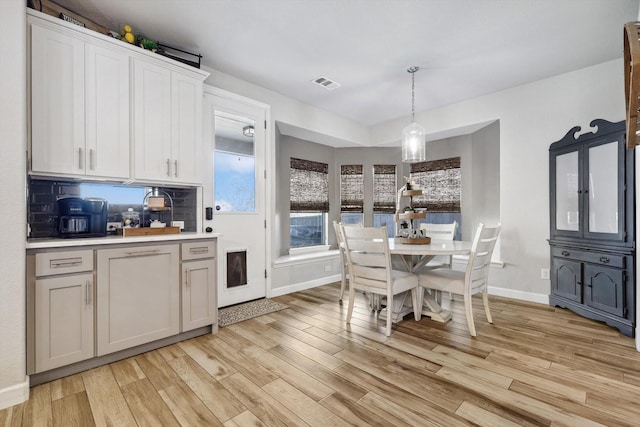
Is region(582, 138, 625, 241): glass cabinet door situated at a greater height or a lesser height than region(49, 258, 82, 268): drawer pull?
greater

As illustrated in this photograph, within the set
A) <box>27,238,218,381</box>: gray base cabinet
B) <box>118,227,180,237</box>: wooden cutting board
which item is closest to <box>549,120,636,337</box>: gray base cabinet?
→ <box>27,238,218,381</box>: gray base cabinet

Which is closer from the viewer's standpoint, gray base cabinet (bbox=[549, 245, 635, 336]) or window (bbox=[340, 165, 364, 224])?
gray base cabinet (bbox=[549, 245, 635, 336])

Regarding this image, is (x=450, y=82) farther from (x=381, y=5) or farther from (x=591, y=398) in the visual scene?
(x=591, y=398)

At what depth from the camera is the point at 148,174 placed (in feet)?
8.46

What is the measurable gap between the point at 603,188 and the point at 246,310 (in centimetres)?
391

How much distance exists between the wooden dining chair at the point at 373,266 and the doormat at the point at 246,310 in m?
1.00

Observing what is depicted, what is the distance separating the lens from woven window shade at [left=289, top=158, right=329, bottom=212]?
4.78 meters

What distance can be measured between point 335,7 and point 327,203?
325 centimetres

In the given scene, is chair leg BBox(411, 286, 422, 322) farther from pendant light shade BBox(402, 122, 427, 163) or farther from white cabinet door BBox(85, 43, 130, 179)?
white cabinet door BBox(85, 43, 130, 179)

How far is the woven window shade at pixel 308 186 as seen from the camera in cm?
478

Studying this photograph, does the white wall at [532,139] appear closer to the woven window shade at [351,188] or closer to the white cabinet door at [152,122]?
the woven window shade at [351,188]

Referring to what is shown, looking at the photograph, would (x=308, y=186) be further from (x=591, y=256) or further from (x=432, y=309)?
(x=591, y=256)

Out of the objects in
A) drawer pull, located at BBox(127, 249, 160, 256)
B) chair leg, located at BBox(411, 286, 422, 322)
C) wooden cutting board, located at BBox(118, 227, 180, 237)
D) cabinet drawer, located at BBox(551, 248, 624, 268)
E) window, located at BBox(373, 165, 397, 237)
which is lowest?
chair leg, located at BBox(411, 286, 422, 322)

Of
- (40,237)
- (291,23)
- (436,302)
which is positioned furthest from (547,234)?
(40,237)
